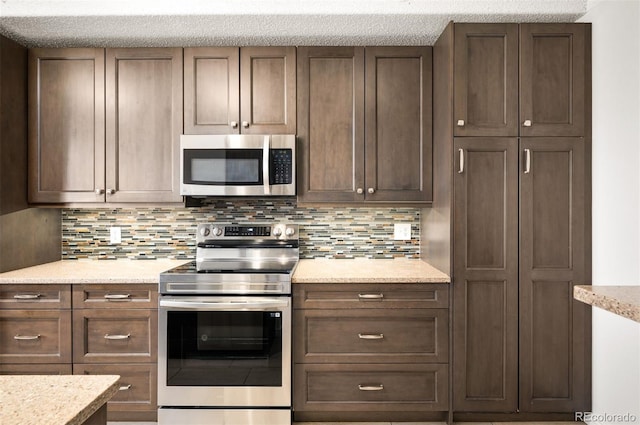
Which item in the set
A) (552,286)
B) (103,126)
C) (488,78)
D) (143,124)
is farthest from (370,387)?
(103,126)

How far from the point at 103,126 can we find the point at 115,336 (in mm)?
1271

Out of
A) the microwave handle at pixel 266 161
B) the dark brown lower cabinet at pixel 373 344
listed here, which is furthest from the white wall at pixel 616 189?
the microwave handle at pixel 266 161

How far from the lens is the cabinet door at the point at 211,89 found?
2.69 metres

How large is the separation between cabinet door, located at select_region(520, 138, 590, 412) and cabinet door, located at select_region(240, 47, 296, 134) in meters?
1.40

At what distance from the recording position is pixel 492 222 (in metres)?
2.38

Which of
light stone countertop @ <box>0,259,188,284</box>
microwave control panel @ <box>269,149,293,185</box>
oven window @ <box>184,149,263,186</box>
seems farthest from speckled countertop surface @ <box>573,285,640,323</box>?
light stone countertop @ <box>0,259,188,284</box>

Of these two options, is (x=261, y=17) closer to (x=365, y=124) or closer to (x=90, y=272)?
(x=365, y=124)

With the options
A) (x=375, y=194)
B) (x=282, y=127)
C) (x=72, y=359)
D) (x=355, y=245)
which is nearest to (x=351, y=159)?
(x=375, y=194)

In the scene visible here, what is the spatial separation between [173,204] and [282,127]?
2.74ft

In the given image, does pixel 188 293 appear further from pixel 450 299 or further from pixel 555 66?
pixel 555 66

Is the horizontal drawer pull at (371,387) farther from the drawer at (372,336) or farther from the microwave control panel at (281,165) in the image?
the microwave control panel at (281,165)

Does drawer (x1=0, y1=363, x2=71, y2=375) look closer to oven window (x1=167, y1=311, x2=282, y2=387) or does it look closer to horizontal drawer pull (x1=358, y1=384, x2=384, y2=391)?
oven window (x1=167, y1=311, x2=282, y2=387)

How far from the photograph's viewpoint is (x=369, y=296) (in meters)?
2.40

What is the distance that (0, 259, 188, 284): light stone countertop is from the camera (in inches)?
93.5
